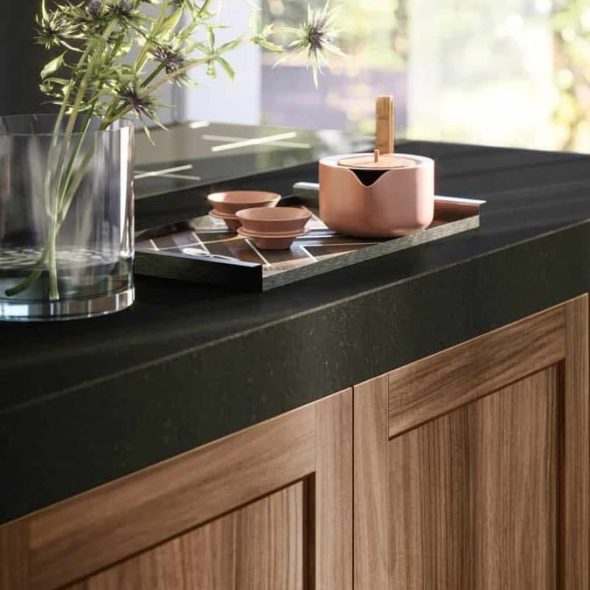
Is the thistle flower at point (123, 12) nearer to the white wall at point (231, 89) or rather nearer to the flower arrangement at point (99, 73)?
the flower arrangement at point (99, 73)

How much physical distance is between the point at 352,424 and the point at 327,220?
312 millimetres

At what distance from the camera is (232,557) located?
118 cm

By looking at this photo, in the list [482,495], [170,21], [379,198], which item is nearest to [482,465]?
[482,495]

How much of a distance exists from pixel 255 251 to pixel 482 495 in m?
0.40

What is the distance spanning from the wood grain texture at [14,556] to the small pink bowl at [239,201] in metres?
0.63

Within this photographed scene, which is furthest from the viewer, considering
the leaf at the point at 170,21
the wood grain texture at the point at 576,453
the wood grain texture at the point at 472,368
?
the wood grain texture at the point at 576,453

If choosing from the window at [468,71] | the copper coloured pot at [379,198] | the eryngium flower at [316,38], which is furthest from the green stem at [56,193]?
the window at [468,71]

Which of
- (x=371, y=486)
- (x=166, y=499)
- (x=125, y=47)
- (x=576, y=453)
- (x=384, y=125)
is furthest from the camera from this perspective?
(x=576, y=453)

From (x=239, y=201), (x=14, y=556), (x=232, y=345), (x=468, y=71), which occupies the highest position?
(x=468, y=71)

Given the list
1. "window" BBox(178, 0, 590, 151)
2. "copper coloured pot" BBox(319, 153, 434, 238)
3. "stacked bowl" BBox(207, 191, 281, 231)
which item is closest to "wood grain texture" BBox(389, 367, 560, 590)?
"copper coloured pot" BBox(319, 153, 434, 238)

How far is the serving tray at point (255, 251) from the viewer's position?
129 centimetres

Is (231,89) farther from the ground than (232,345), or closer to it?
farther from the ground

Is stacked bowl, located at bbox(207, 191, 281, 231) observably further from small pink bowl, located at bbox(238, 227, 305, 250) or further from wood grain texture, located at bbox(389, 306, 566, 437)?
wood grain texture, located at bbox(389, 306, 566, 437)

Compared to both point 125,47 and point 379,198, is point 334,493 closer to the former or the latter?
point 379,198
